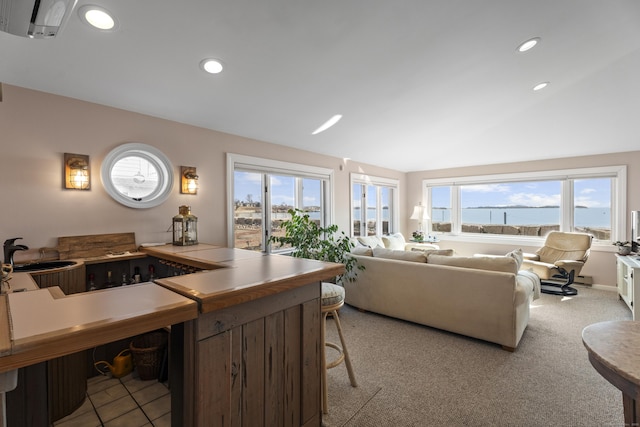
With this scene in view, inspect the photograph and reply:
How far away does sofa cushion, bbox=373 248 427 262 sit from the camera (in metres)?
3.34

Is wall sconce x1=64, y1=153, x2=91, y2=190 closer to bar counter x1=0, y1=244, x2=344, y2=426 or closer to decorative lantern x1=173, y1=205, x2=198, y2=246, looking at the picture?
decorative lantern x1=173, y1=205, x2=198, y2=246

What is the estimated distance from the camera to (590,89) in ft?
12.3

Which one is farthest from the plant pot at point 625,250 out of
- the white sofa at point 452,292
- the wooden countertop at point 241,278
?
the wooden countertop at point 241,278

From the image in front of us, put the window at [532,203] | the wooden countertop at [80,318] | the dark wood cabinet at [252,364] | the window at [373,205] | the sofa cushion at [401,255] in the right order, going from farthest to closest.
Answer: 1. the window at [373,205]
2. the window at [532,203]
3. the sofa cushion at [401,255]
4. the dark wood cabinet at [252,364]
5. the wooden countertop at [80,318]

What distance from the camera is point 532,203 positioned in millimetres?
5645

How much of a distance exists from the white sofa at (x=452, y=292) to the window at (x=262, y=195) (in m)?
1.33

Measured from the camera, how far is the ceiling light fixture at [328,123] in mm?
3684

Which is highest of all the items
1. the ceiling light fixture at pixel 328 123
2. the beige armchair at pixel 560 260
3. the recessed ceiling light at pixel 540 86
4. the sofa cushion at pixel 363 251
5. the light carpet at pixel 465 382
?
the recessed ceiling light at pixel 540 86

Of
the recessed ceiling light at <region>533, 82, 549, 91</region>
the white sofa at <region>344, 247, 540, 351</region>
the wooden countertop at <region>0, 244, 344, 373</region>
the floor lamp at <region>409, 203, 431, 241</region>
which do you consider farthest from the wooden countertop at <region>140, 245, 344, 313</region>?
the floor lamp at <region>409, 203, 431, 241</region>

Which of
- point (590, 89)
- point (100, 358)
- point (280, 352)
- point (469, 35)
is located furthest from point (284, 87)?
point (590, 89)

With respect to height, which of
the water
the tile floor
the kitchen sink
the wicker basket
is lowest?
the tile floor

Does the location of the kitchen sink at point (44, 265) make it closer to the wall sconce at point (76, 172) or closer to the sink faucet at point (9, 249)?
the sink faucet at point (9, 249)

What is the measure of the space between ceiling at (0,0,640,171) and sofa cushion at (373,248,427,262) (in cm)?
175

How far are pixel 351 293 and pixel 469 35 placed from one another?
305cm
